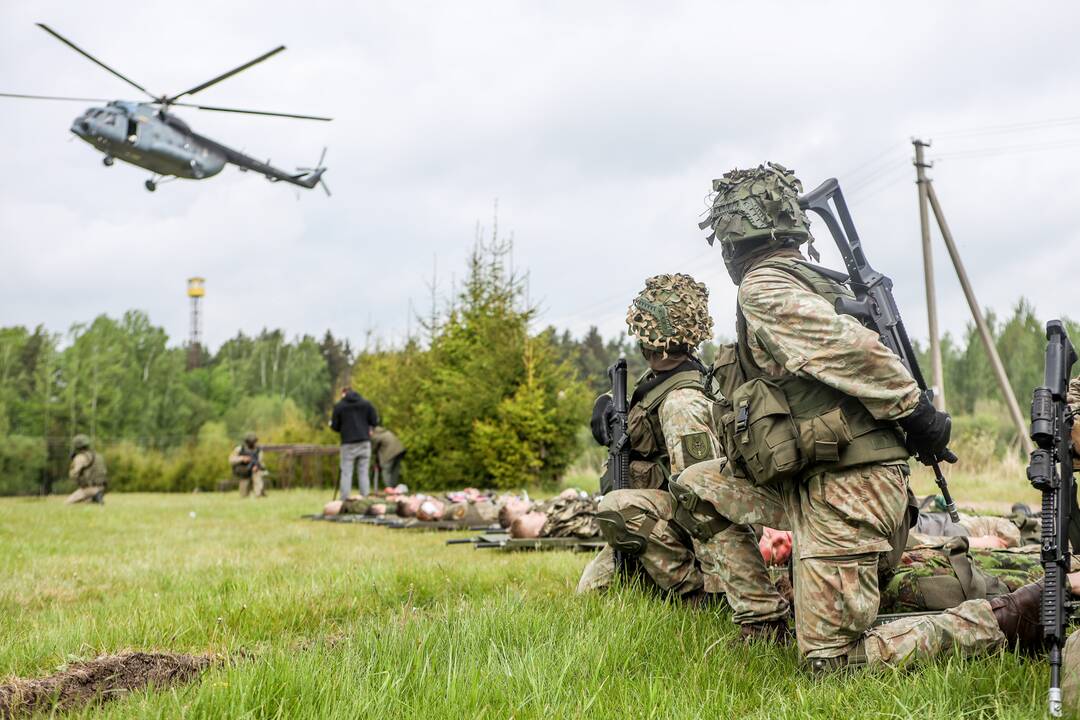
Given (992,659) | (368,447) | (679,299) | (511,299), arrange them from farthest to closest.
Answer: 1. (511,299)
2. (368,447)
3. (679,299)
4. (992,659)

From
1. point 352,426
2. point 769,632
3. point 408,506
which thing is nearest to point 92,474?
point 352,426

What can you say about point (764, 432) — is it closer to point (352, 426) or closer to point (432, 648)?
point (432, 648)

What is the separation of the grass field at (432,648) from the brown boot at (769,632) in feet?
0.37

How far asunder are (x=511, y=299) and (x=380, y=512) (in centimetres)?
834

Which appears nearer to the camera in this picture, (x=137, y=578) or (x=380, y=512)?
(x=137, y=578)

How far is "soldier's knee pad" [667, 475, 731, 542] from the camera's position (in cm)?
397

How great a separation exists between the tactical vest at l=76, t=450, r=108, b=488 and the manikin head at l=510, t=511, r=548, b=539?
42.9 ft

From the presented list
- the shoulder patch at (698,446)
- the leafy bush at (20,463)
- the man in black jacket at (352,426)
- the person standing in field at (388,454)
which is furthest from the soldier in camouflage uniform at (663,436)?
the leafy bush at (20,463)

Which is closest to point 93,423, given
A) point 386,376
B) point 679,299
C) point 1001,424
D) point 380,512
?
point 386,376

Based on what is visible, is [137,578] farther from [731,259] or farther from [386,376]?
[386,376]

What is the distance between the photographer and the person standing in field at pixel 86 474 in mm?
18078

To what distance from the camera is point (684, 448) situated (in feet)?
15.3

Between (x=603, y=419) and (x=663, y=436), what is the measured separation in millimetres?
497

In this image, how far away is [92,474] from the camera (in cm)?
1806
